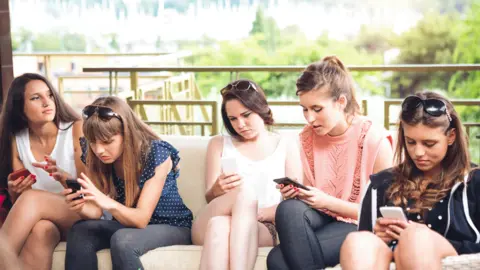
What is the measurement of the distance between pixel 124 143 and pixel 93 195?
0.83ft

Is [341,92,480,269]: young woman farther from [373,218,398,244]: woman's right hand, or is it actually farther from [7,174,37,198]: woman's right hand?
[7,174,37,198]: woman's right hand

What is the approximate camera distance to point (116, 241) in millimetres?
2572

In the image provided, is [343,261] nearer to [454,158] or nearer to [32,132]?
[454,158]

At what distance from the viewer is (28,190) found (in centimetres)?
281

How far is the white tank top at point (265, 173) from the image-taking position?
283 cm

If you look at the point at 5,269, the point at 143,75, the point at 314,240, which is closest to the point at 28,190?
the point at 5,269

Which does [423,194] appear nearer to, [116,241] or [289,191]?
[289,191]

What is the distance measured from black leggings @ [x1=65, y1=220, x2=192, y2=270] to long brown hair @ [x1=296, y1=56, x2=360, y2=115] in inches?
28.7

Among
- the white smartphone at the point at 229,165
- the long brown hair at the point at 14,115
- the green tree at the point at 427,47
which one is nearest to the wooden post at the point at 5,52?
the long brown hair at the point at 14,115

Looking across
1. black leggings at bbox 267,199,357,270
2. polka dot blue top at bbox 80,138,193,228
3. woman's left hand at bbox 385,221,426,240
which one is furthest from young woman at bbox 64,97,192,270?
woman's left hand at bbox 385,221,426,240

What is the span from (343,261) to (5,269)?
989mm

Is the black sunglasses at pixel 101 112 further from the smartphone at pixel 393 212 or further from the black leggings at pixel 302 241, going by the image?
the smartphone at pixel 393 212

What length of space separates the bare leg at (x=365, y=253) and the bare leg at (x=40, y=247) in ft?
3.87

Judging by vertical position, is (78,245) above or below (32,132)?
below
